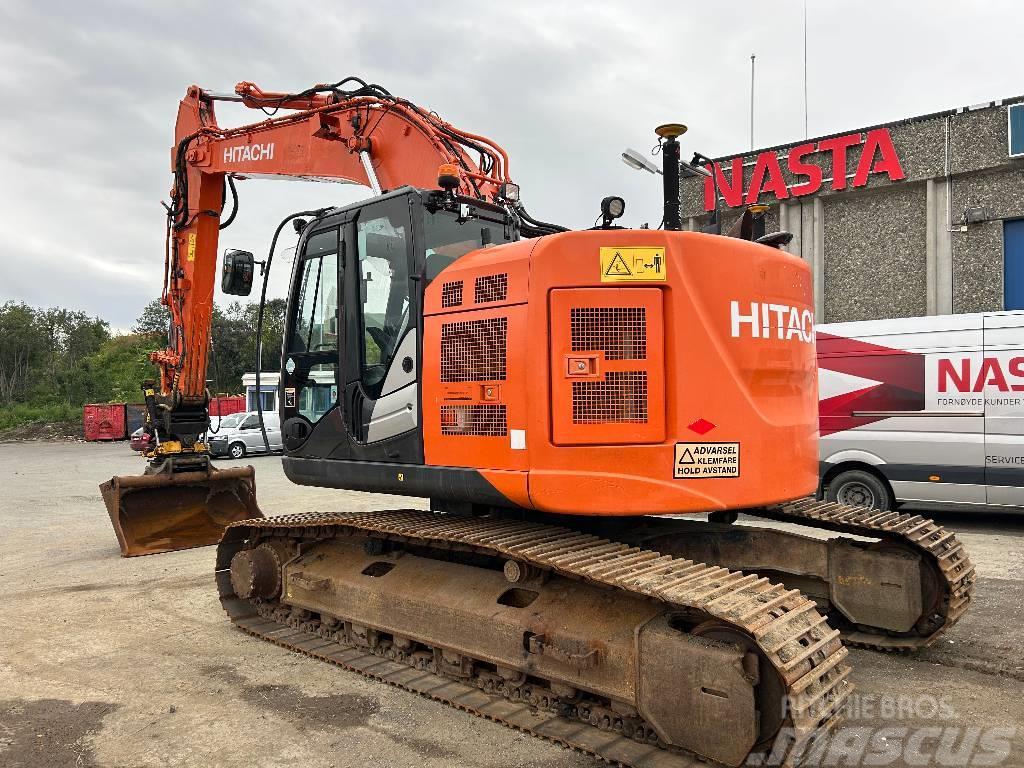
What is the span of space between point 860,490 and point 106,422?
32685 millimetres

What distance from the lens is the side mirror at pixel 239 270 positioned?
7.03 m

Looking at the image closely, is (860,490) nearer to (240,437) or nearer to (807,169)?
(807,169)

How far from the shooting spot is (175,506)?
9664mm

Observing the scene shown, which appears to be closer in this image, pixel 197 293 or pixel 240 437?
pixel 197 293

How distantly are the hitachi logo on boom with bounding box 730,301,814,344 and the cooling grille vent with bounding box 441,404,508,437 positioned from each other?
1361 mm

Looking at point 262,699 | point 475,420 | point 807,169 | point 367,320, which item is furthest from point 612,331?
point 807,169

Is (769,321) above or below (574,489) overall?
above

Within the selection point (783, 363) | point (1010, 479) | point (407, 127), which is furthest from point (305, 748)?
point (1010, 479)

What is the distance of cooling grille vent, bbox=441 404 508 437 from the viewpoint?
14.9 ft

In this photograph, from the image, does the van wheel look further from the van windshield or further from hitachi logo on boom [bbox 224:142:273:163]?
the van windshield

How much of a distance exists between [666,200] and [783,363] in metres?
1.55

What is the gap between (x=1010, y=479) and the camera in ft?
32.5

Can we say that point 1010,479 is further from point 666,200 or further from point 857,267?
point 857,267
